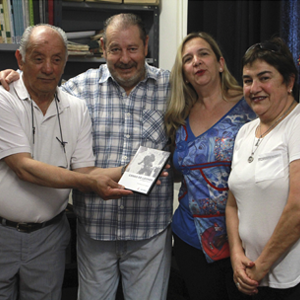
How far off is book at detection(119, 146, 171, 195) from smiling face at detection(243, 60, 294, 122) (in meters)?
0.48

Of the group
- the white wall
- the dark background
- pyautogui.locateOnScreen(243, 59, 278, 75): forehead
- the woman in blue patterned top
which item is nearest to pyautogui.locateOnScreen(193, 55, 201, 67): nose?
the woman in blue patterned top

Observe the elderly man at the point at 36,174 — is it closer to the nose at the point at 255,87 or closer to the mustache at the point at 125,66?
the mustache at the point at 125,66

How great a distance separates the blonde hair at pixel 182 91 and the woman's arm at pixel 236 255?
490 millimetres

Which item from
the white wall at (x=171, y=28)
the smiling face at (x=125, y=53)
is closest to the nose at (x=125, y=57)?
the smiling face at (x=125, y=53)

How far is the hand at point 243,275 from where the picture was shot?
1381 millimetres

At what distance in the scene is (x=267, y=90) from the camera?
4.64 ft

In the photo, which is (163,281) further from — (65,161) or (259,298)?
(65,161)

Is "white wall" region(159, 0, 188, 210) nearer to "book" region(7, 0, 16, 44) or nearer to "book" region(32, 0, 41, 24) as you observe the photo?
"book" region(32, 0, 41, 24)

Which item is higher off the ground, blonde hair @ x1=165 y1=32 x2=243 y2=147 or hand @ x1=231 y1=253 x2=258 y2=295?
blonde hair @ x1=165 y1=32 x2=243 y2=147

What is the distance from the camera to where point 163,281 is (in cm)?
188

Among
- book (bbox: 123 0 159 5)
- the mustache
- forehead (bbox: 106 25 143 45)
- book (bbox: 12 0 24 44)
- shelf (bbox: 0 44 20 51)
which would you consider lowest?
the mustache

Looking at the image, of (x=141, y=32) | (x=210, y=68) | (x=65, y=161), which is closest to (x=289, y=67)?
(x=210, y=68)

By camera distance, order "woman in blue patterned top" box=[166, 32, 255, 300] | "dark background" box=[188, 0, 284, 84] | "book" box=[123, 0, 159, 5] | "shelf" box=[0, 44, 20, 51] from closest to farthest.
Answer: "woman in blue patterned top" box=[166, 32, 255, 300]
"dark background" box=[188, 0, 284, 84]
"shelf" box=[0, 44, 20, 51]
"book" box=[123, 0, 159, 5]

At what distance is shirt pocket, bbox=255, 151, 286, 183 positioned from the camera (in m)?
1.32
